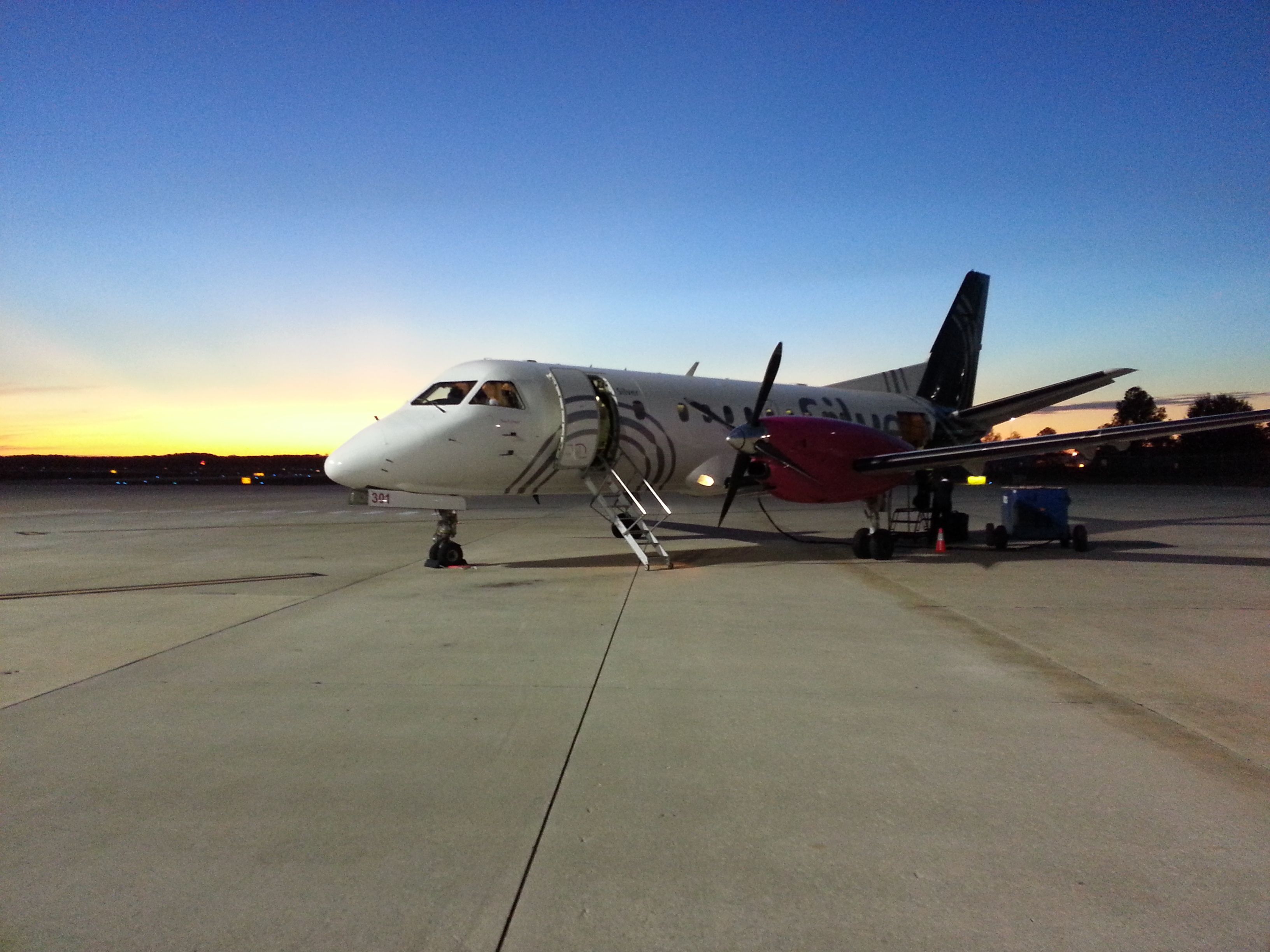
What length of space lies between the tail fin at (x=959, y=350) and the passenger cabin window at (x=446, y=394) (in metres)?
13.5

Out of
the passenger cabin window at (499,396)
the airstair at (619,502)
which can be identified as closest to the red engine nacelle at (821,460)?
the airstair at (619,502)

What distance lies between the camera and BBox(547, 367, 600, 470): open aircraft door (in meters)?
12.2

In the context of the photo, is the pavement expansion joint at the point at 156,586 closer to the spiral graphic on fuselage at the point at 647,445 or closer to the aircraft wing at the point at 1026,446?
the spiral graphic on fuselage at the point at 647,445

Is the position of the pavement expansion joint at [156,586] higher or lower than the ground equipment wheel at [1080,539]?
lower

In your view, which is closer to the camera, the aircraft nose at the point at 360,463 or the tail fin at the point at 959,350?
the aircraft nose at the point at 360,463

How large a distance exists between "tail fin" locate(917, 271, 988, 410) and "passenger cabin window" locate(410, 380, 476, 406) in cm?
1353

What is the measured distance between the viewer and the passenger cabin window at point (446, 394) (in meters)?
11.5

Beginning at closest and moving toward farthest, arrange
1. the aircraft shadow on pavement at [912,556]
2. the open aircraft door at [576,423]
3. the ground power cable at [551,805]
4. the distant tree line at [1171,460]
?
the ground power cable at [551,805], the aircraft shadow on pavement at [912,556], the open aircraft door at [576,423], the distant tree line at [1171,460]

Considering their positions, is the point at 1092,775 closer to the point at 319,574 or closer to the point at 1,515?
the point at 319,574

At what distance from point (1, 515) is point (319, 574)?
2024 cm

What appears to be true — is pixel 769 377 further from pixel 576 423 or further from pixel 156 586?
pixel 156 586

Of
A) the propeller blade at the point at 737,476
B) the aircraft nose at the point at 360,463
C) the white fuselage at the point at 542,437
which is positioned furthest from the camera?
the propeller blade at the point at 737,476

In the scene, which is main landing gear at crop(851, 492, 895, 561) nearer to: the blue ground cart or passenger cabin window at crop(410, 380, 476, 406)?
the blue ground cart

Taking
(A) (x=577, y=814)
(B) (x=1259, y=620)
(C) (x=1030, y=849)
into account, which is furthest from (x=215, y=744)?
(B) (x=1259, y=620)
